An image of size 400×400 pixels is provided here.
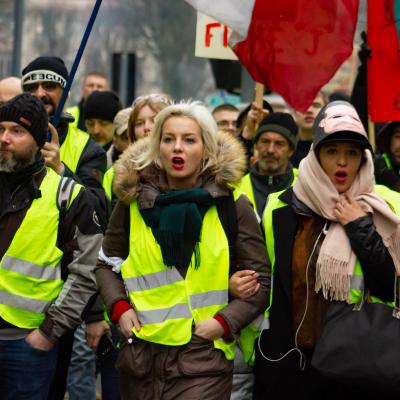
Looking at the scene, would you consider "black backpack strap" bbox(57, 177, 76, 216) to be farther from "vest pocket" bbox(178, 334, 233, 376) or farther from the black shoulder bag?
the black shoulder bag

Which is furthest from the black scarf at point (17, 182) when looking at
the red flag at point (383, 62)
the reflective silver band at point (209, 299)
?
the red flag at point (383, 62)

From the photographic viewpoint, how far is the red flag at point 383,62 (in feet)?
23.6

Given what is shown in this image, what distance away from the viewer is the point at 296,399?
19.4ft

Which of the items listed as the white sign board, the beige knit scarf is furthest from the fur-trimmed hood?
the white sign board

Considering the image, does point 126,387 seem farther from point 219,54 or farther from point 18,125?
point 219,54

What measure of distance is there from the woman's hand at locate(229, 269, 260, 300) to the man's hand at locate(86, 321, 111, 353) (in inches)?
40.3

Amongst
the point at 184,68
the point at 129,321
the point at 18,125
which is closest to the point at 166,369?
the point at 129,321

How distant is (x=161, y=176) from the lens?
20.1 ft

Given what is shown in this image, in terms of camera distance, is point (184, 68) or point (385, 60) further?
point (184, 68)

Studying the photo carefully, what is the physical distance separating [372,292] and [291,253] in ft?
1.45

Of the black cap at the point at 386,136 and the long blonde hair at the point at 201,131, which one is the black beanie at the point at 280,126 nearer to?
the black cap at the point at 386,136

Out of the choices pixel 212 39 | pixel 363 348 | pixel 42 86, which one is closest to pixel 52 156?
pixel 42 86

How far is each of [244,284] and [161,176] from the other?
0.71 meters

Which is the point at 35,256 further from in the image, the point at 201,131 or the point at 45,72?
the point at 45,72
